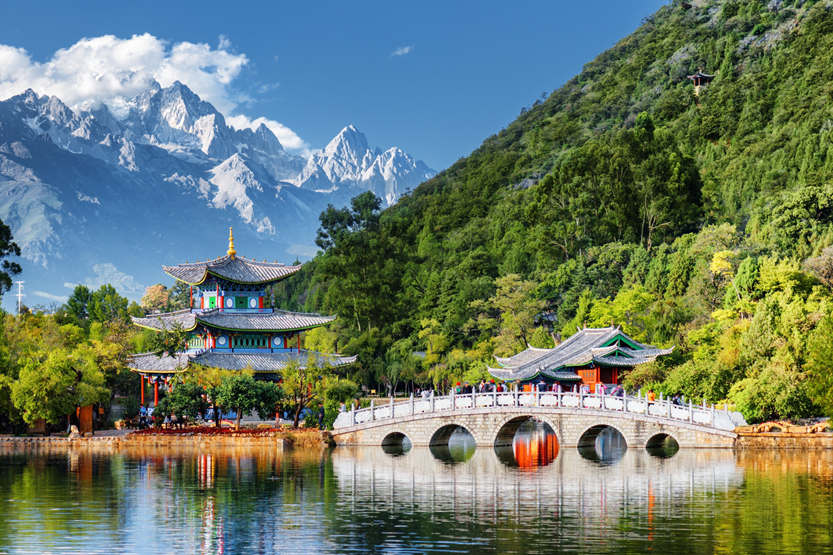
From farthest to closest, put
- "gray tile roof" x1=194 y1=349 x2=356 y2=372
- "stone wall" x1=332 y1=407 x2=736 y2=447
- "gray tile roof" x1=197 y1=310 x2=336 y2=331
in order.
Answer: "gray tile roof" x1=197 y1=310 x2=336 y2=331 < "gray tile roof" x1=194 y1=349 x2=356 y2=372 < "stone wall" x1=332 y1=407 x2=736 y2=447

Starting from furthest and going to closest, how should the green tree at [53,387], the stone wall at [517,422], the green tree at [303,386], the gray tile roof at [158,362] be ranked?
the gray tile roof at [158,362], the green tree at [303,386], the green tree at [53,387], the stone wall at [517,422]

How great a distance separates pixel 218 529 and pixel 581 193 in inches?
2278

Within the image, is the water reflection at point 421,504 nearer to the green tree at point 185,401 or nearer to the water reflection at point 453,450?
the water reflection at point 453,450

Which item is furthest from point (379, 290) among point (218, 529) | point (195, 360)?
point (218, 529)

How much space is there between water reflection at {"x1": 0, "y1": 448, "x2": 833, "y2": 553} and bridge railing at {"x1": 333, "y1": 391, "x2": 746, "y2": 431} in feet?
4.93

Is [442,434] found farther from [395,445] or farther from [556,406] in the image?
[556,406]

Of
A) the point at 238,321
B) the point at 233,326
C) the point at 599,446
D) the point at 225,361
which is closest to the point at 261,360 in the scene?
the point at 225,361

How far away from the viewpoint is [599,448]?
4281 cm

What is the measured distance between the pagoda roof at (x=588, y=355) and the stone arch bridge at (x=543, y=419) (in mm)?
6348

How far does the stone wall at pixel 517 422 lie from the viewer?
37.3 metres

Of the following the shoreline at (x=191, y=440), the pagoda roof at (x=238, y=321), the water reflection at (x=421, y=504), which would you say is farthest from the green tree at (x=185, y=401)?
the pagoda roof at (x=238, y=321)

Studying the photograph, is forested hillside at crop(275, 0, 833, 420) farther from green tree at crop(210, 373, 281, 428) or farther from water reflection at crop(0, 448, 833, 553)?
green tree at crop(210, 373, 281, 428)

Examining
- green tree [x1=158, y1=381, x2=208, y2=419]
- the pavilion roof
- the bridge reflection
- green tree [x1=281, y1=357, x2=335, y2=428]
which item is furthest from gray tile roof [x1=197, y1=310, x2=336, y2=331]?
the pavilion roof

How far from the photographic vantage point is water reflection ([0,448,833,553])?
67.7ft
